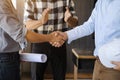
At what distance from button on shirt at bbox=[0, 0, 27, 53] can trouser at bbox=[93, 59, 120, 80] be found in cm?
56

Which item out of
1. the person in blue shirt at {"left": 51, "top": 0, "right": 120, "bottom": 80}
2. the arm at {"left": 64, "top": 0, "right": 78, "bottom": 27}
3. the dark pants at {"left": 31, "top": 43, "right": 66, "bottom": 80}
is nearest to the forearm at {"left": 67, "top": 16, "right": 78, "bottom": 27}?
the arm at {"left": 64, "top": 0, "right": 78, "bottom": 27}

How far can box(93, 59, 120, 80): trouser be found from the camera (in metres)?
1.60

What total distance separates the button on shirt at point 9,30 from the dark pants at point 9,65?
43mm

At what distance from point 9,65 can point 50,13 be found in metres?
0.83

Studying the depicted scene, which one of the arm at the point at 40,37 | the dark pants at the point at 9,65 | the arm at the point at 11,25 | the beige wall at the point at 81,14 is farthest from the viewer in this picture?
Result: the beige wall at the point at 81,14

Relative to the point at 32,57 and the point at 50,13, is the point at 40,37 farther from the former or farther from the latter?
the point at 50,13

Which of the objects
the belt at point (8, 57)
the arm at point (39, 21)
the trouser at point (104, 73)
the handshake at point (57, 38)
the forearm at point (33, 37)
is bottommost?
the trouser at point (104, 73)

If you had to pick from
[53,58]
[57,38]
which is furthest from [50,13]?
[53,58]

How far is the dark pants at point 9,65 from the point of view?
180 centimetres

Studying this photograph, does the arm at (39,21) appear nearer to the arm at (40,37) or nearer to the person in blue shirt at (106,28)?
the arm at (40,37)

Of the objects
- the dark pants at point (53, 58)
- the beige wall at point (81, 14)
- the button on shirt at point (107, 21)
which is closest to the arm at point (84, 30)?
the button on shirt at point (107, 21)

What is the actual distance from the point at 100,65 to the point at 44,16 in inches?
30.9

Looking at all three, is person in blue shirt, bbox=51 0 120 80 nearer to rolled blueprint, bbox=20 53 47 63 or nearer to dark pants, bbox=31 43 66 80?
rolled blueprint, bbox=20 53 47 63

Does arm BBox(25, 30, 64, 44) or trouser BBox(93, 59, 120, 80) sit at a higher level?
arm BBox(25, 30, 64, 44)
